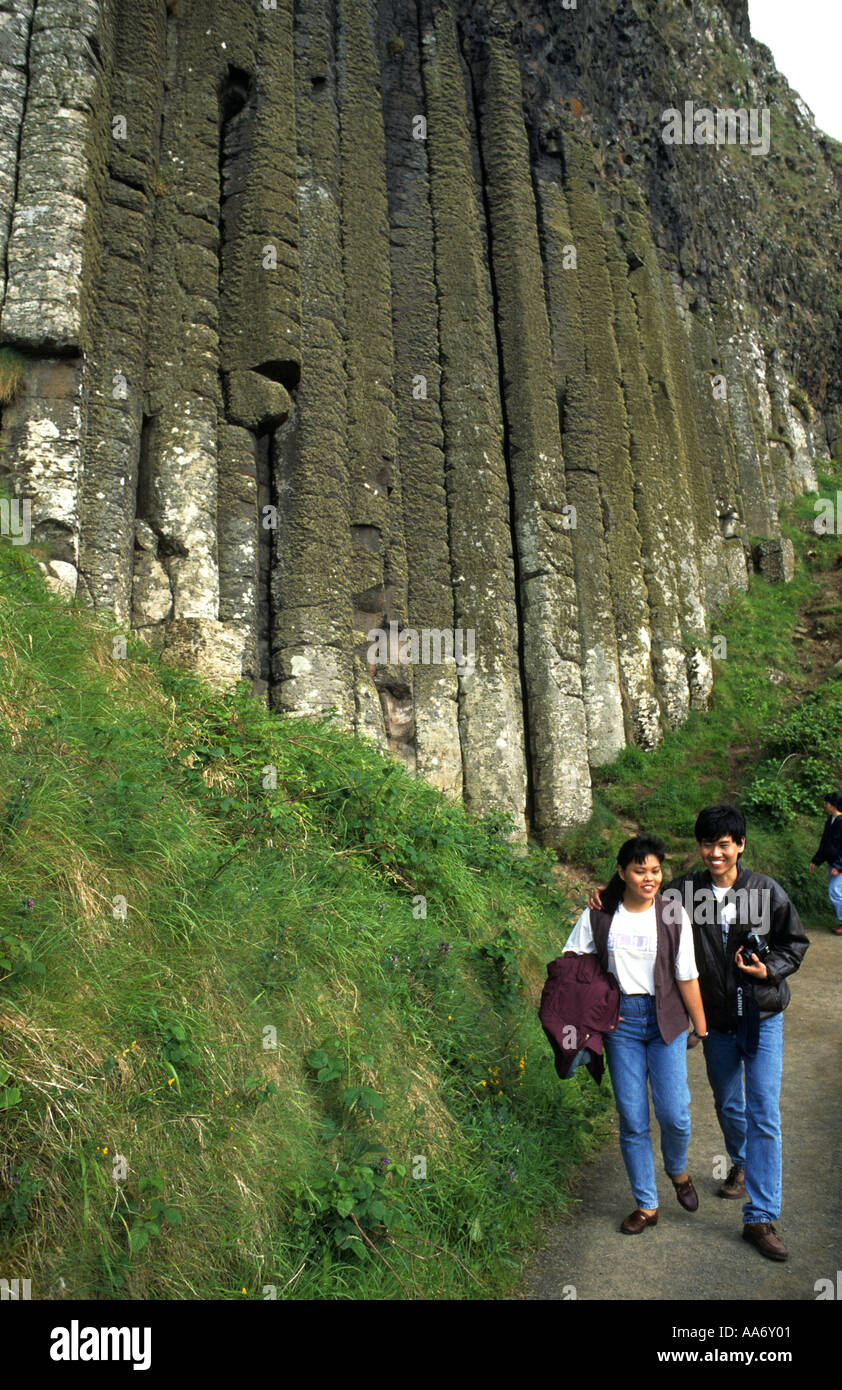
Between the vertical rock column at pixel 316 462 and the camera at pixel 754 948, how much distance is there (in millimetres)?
4363

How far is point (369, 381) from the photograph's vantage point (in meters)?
9.38

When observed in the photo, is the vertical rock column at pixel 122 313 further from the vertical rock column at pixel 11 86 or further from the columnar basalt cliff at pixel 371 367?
the vertical rock column at pixel 11 86

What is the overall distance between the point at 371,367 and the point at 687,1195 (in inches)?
307

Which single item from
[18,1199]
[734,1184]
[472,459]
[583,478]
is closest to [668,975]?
[734,1184]

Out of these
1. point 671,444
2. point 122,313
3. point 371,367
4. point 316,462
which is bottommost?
point 316,462

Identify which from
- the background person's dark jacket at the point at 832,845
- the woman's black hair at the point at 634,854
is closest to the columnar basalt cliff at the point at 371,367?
the background person's dark jacket at the point at 832,845

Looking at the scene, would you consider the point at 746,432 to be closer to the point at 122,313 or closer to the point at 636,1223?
the point at 122,313

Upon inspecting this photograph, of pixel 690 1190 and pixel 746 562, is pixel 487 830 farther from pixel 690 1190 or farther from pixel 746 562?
pixel 746 562

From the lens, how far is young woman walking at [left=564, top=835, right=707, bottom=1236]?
148 inches

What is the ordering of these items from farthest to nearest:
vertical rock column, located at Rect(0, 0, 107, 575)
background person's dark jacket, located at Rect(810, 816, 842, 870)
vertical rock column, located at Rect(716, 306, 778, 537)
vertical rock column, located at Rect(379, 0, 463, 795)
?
vertical rock column, located at Rect(716, 306, 778, 537)
vertical rock column, located at Rect(379, 0, 463, 795)
background person's dark jacket, located at Rect(810, 816, 842, 870)
vertical rock column, located at Rect(0, 0, 107, 575)

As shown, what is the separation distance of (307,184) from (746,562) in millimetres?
11341

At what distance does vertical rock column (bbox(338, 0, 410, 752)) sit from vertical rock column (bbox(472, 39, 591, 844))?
1.90 meters

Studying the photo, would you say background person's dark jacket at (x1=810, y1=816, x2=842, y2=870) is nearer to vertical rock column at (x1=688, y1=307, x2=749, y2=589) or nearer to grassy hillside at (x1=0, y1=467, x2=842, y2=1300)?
grassy hillside at (x1=0, y1=467, x2=842, y2=1300)

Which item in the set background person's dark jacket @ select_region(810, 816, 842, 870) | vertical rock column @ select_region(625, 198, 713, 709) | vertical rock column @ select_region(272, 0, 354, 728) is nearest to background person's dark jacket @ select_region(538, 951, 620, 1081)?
vertical rock column @ select_region(272, 0, 354, 728)
